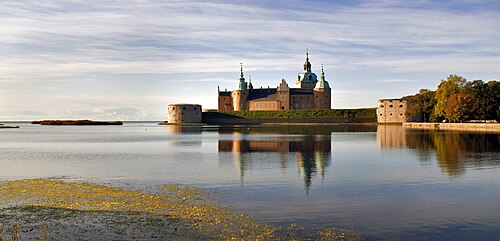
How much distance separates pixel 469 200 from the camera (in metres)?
17.1

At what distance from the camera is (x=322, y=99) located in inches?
5600

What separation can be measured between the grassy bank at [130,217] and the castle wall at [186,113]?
110 meters

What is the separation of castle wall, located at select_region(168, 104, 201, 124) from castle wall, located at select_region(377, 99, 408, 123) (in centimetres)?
4515

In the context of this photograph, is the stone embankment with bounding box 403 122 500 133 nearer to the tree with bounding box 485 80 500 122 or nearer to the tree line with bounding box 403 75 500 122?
the tree line with bounding box 403 75 500 122

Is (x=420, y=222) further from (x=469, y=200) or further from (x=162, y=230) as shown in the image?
(x=162, y=230)

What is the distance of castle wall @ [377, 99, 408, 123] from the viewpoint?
11256cm

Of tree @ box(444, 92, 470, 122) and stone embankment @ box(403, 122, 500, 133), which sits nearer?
stone embankment @ box(403, 122, 500, 133)

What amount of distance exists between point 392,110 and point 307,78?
4032cm

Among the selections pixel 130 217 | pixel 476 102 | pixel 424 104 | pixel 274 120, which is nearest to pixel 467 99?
pixel 476 102

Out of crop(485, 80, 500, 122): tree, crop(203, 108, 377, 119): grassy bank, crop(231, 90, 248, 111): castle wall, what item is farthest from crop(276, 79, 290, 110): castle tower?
crop(485, 80, 500, 122): tree

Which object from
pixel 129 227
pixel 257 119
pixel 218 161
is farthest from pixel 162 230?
pixel 257 119

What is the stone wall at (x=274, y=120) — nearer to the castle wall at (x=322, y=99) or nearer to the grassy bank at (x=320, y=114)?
the grassy bank at (x=320, y=114)

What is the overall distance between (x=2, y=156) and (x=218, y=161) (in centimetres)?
1631

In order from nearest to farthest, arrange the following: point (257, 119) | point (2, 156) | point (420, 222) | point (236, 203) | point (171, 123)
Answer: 1. point (420, 222)
2. point (236, 203)
3. point (2, 156)
4. point (257, 119)
5. point (171, 123)
